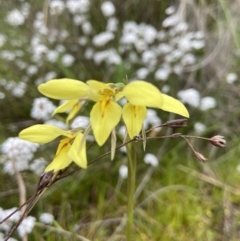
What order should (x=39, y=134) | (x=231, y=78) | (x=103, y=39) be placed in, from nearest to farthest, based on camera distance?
(x=39, y=134), (x=231, y=78), (x=103, y=39)

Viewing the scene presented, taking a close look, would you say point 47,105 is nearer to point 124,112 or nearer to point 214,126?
point 214,126

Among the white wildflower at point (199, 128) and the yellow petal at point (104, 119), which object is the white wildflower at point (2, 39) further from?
the yellow petal at point (104, 119)

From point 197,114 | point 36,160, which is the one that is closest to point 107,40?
point 197,114

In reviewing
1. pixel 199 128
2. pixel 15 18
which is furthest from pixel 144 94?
pixel 15 18

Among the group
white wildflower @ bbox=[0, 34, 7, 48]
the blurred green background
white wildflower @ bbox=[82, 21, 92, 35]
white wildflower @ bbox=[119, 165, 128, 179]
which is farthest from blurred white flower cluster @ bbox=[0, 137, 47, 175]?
white wildflower @ bbox=[82, 21, 92, 35]

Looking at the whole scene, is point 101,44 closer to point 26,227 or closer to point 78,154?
point 26,227

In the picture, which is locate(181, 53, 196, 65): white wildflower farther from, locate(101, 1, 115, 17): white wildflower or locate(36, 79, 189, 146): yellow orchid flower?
locate(36, 79, 189, 146): yellow orchid flower
